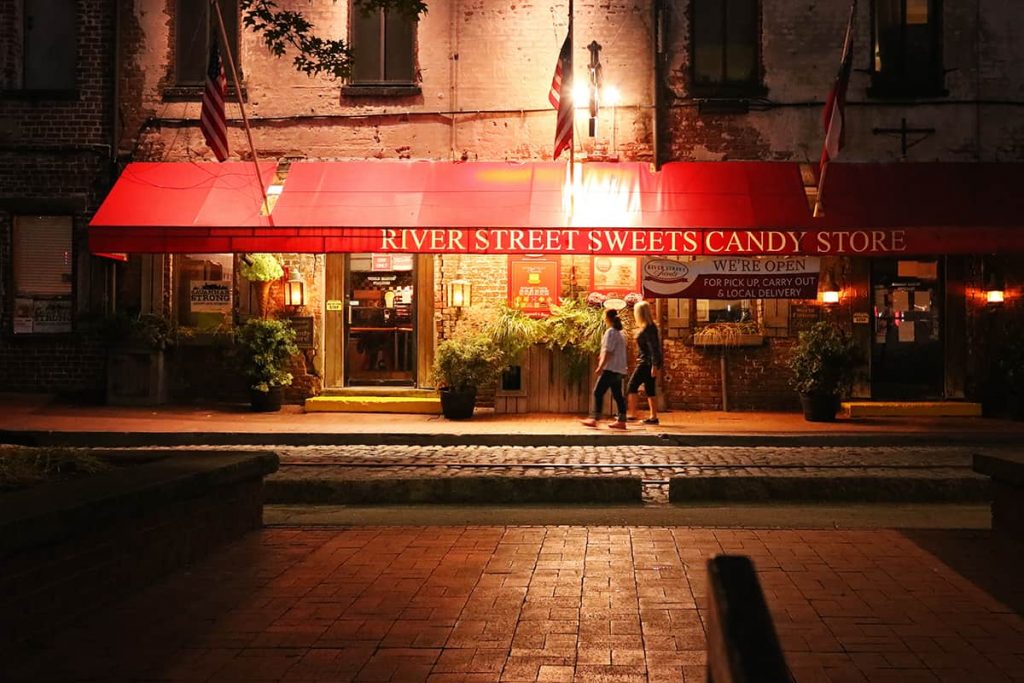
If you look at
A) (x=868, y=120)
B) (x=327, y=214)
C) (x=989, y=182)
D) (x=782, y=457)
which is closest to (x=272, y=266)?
(x=327, y=214)

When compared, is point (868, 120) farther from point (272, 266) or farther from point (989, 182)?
point (272, 266)

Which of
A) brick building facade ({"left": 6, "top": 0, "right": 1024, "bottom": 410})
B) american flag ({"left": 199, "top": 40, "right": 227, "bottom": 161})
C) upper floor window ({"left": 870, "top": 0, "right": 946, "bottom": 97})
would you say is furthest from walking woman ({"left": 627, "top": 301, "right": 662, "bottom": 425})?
american flag ({"left": 199, "top": 40, "right": 227, "bottom": 161})

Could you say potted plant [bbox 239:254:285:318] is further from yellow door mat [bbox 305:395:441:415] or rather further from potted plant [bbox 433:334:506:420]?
potted plant [bbox 433:334:506:420]

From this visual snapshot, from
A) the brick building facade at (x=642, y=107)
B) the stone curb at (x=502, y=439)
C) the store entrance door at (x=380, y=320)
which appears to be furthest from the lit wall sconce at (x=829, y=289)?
the store entrance door at (x=380, y=320)

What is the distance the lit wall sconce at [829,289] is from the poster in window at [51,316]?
12.7 m

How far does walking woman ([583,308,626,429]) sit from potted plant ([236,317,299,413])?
5259 millimetres

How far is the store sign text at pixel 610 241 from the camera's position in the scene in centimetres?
1496

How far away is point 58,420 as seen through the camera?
1472 centimetres

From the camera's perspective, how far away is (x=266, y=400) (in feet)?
53.1

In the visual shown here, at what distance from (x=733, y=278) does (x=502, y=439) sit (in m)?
4.79

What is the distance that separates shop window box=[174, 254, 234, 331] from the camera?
1697cm

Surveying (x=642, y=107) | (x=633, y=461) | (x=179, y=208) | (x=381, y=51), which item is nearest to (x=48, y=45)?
(x=179, y=208)

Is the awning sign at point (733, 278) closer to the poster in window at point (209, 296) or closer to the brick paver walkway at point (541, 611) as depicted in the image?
the poster in window at point (209, 296)

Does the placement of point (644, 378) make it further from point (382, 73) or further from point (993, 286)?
point (382, 73)
